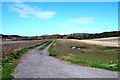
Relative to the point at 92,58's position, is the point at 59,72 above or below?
above

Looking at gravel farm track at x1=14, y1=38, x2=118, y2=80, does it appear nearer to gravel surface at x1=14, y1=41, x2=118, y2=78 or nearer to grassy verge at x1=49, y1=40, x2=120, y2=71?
gravel surface at x1=14, y1=41, x2=118, y2=78

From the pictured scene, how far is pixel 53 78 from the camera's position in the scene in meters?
18.1

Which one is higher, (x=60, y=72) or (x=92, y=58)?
(x=60, y=72)

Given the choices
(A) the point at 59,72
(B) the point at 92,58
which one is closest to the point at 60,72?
(A) the point at 59,72

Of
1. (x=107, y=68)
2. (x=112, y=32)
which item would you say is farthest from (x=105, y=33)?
(x=107, y=68)

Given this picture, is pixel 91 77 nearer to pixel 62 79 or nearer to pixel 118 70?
pixel 62 79

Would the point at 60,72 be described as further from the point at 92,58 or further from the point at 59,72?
the point at 92,58

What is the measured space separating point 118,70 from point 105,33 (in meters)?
159

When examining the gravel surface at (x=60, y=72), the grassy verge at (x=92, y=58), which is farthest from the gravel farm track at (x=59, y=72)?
the grassy verge at (x=92, y=58)

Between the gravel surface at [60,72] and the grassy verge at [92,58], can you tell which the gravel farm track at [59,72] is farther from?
the grassy verge at [92,58]

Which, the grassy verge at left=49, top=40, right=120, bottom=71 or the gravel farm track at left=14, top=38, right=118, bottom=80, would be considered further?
the grassy verge at left=49, top=40, right=120, bottom=71

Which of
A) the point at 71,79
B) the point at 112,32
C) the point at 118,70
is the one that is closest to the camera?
the point at 71,79

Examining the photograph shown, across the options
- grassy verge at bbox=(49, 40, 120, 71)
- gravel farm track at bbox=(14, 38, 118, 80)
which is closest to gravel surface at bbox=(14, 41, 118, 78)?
gravel farm track at bbox=(14, 38, 118, 80)

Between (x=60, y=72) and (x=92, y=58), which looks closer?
(x=60, y=72)
